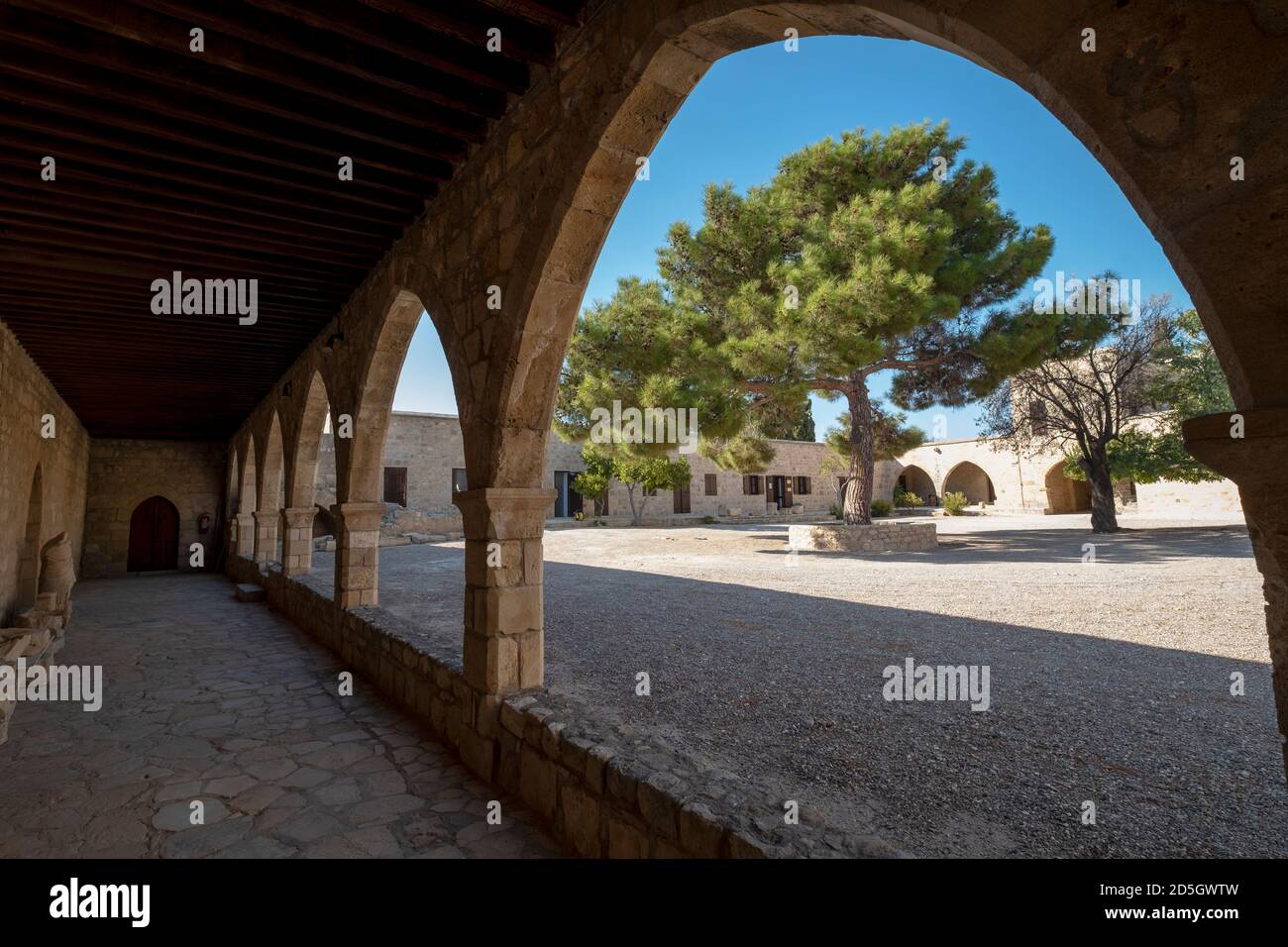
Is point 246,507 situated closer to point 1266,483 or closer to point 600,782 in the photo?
point 600,782

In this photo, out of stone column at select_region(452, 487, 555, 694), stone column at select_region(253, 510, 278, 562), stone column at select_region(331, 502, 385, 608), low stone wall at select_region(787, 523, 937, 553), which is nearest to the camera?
stone column at select_region(452, 487, 555, 694)

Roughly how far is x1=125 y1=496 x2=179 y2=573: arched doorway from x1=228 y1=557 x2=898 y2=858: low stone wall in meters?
12.8

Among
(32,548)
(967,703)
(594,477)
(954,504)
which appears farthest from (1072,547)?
(32,548)

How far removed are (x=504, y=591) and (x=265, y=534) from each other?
8442 mm

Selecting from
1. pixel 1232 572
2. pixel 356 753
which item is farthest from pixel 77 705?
pixel 1232 572

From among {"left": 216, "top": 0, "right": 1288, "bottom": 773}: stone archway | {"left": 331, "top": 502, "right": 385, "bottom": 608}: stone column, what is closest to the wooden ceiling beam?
{"left": 216, "top": 0, "right": 1288, "bottom": 773}: stone archway

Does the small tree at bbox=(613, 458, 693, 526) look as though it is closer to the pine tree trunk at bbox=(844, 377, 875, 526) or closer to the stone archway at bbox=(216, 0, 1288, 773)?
the pine tree trunk at bbox=(844, 377, 875, 526)

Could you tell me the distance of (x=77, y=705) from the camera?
3.95m

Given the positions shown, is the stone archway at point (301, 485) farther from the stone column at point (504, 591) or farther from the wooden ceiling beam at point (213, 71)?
the stone column at point (504, 591)

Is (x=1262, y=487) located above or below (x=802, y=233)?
below

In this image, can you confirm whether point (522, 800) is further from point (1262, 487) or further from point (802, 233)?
point (802, 233)

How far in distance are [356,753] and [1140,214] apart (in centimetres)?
363

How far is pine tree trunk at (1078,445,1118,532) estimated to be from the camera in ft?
40.3

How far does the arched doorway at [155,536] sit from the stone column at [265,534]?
543 centimetres
